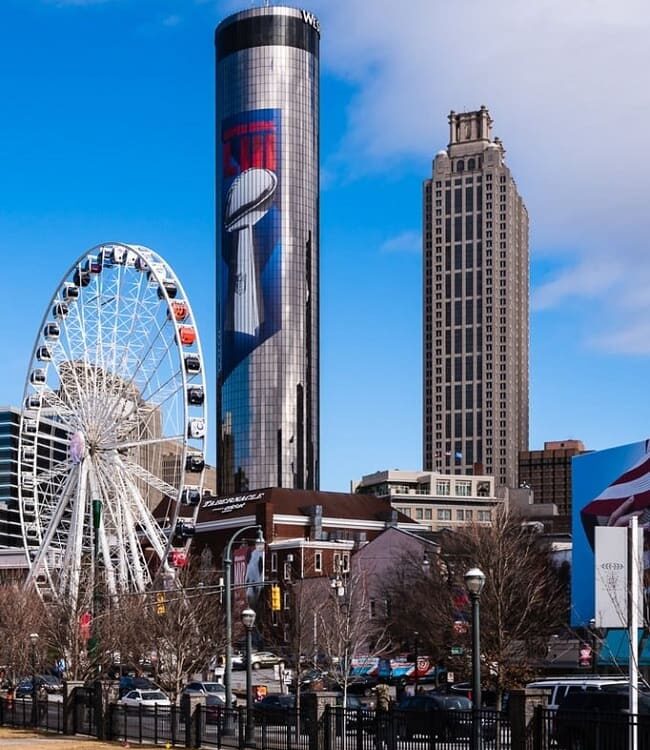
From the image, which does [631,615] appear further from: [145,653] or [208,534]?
[208,534]

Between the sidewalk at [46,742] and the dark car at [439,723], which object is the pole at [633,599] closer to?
the dark car at [439,723]

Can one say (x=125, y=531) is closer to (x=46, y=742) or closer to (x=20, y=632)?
(x=20, y=632)

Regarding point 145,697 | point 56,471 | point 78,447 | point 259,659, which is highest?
point 78,447

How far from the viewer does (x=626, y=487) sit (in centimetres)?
10081

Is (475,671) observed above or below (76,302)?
below

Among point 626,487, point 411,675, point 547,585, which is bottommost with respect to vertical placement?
point 411,675

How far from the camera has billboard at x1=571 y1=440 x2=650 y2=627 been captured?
98188mm

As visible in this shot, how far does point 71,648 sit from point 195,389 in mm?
21855

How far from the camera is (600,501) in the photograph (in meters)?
103

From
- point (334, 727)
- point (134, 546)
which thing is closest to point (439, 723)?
point (334, 727)

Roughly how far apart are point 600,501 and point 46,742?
6131cm

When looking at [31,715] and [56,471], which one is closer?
[31,715]

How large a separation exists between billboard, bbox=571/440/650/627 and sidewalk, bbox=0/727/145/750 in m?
49.0

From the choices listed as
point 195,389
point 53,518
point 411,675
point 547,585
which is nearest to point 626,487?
point 547,585
